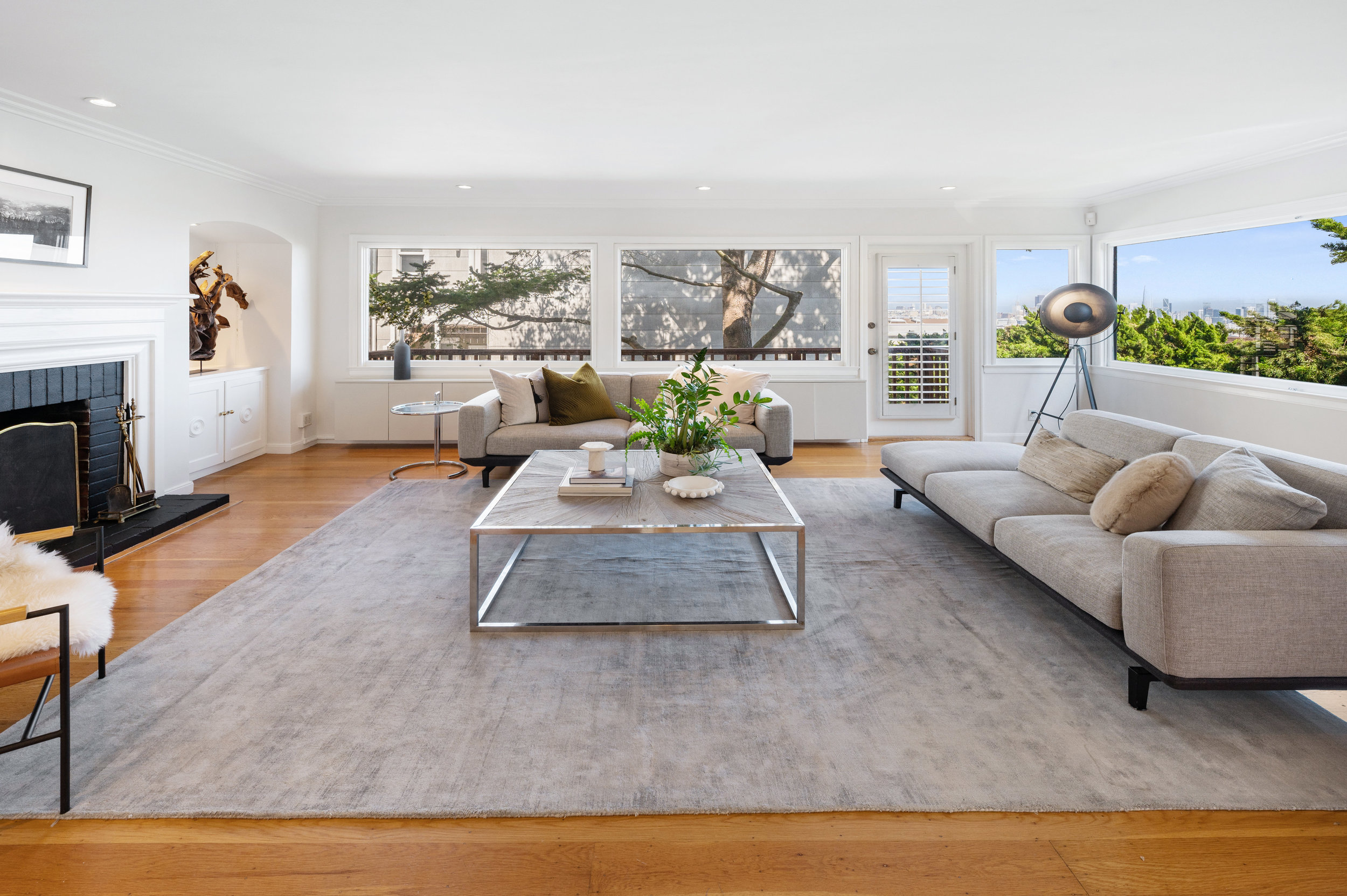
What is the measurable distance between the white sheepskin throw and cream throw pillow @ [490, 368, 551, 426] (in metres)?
3.56

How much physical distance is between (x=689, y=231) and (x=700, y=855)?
21.0ft

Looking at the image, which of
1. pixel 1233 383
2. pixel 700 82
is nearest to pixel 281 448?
pixel 700 82

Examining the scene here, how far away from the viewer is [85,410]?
14.5 ft

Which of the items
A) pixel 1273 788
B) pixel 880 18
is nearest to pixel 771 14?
pixel 880 18

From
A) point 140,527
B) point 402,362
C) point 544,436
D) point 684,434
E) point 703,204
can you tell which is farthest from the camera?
point 703,204

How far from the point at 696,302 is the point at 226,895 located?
21.6 feet

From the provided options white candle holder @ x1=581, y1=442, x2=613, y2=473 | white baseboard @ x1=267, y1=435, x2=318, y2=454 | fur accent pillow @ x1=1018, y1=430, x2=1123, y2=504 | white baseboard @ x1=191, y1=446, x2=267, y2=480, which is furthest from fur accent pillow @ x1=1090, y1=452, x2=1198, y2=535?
white baseboard @ x1=267, y1=435, x2=318, y2=454

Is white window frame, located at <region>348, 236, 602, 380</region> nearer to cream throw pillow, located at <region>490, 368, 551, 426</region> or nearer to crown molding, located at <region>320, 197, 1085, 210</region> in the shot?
crown molding, located at <region>320, 197, 1085, 210</region>

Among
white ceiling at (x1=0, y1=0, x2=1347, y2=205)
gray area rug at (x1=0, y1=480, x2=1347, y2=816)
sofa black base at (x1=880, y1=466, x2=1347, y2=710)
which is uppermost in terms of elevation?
white ceiling at (x1=0, y1=0, x2=1347, y2=205)

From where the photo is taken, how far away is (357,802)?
188 cm

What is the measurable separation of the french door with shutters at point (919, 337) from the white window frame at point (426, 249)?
2.73 m

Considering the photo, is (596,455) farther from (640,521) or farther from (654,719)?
(654,719)

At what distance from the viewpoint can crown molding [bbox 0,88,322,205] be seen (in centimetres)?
404

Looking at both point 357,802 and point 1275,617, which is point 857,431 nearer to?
point 1275,617
